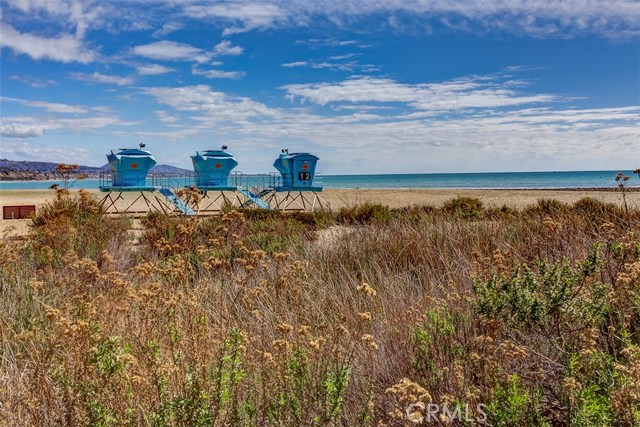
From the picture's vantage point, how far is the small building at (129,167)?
24.4 meters

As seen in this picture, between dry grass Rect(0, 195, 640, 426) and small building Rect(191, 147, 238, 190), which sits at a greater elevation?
small building Rect(191, 147, 238, 190)

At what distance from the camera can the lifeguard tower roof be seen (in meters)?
24.4

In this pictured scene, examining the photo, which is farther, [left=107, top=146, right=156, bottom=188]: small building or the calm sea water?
the calm sea water

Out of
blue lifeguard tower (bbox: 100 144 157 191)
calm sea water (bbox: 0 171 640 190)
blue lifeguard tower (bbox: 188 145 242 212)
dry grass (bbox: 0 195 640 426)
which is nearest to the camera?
dry grass (bbox: 0 195 640 426)

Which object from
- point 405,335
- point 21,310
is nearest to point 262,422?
point 405,335

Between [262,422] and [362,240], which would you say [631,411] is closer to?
[262,422]

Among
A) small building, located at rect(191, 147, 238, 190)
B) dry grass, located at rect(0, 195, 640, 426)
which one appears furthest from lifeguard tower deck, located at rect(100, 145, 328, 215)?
dry grass, located at rect(0, 195, 640, 426)

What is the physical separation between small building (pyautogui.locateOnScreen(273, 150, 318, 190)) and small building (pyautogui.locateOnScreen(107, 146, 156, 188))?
617cm

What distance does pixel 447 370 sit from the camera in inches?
110

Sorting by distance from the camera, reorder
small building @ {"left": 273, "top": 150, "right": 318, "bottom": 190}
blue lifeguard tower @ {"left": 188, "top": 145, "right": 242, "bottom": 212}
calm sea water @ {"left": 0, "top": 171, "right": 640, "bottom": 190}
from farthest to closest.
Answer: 1. calm sea water @ {"left": 0, "top": 171, "right": 640, "bottom": 190}
2. small building @ {"left": 273, "top": 150, "right": 318, "bottom": 190}
3. blue lifeguard tower @ {"left": 188, "top": 145, "right": 242, "bottom": 212}

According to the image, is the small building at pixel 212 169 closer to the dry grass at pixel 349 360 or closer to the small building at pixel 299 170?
the small building at pixel 299 170

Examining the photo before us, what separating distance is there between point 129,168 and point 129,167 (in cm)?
→ 4

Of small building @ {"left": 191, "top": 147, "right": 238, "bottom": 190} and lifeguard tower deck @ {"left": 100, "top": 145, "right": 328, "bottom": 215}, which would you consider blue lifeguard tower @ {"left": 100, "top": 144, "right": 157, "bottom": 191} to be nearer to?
lifeguard tower deck @ {"left": 100, "top": 145, "right": 328, "bottom": 215}

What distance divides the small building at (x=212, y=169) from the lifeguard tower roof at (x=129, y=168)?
2.14 meters
